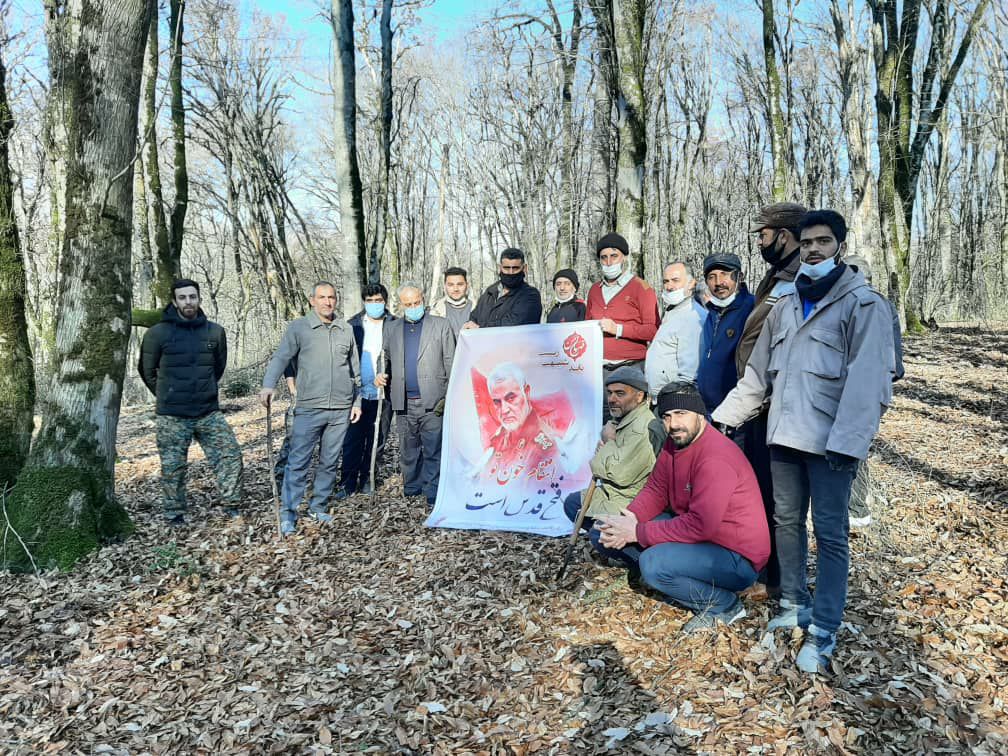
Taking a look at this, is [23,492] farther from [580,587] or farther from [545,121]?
[545,121]

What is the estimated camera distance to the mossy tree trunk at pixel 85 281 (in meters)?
5.54

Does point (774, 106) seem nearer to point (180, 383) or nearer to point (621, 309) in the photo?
point (621, 309)

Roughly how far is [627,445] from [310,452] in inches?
137

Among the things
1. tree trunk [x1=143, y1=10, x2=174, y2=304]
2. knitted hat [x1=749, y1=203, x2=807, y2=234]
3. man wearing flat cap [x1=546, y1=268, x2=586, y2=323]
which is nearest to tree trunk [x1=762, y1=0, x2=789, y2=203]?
man wearing flat cap [x1=546, y1=268, x2=586, y2=323]

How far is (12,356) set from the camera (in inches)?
257

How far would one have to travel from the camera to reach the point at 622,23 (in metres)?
8.31

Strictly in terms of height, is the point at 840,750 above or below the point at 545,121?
below

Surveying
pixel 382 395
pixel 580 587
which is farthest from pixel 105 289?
pixel 580 587

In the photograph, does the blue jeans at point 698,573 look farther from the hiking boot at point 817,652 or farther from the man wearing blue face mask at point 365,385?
the man wearing blue face mask at point 365,385

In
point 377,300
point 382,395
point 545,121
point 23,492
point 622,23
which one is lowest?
point 23,492

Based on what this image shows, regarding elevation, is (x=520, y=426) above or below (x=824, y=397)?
below

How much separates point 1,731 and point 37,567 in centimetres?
206

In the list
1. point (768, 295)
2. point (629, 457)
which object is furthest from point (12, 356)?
point (768, 295)

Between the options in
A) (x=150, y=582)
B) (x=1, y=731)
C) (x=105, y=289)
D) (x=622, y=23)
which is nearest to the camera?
(x=1, y=731)
